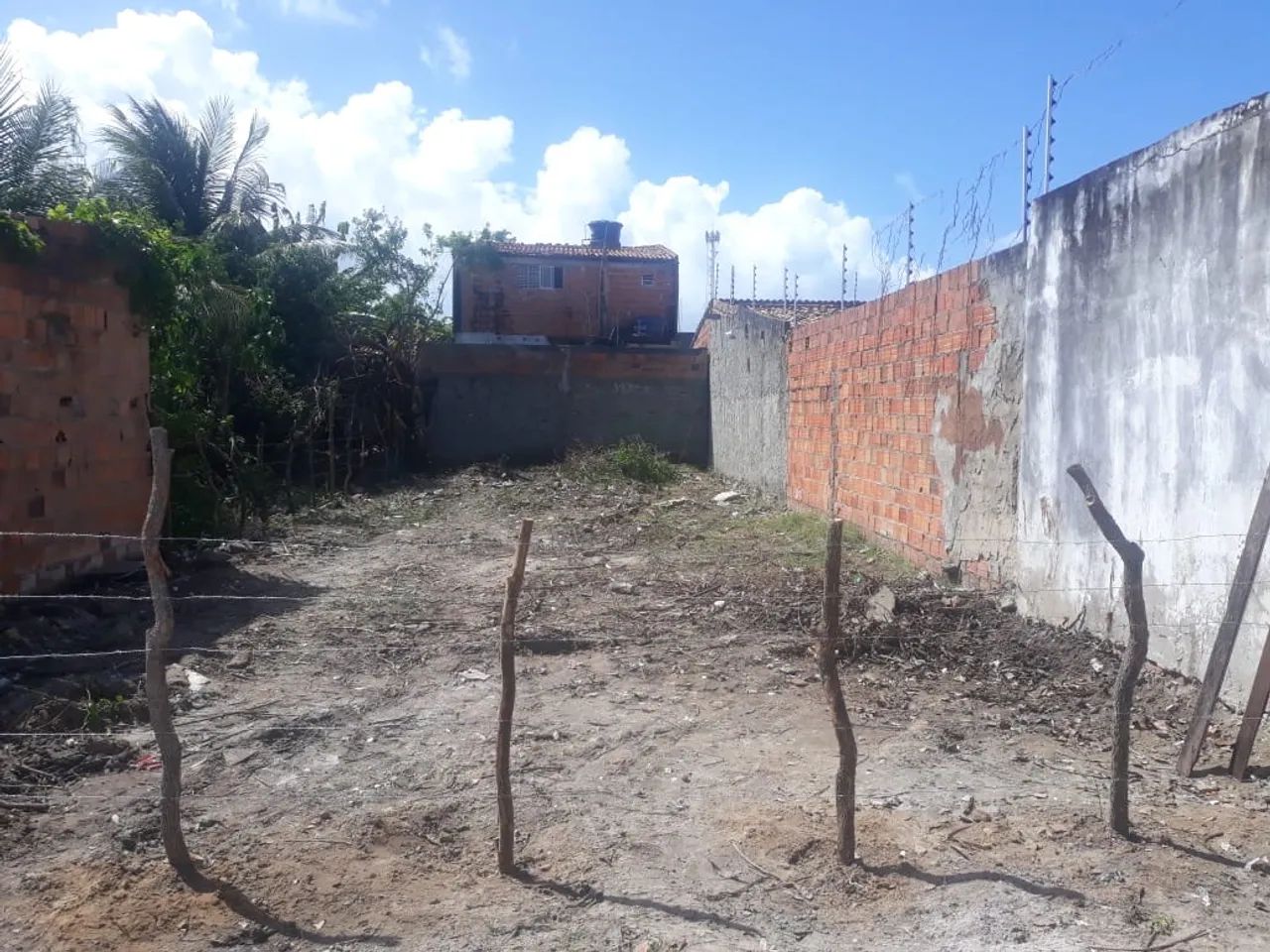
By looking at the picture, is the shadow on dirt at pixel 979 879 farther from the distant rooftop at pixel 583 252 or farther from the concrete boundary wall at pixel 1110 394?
the distant rooftop at pixel 583 252

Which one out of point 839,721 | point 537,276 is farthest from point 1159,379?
point 537,276

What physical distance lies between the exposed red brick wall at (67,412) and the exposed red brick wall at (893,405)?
658cm

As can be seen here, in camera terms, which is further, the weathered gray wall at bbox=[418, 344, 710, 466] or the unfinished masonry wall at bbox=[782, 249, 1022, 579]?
the weathered gray wall at bbox=[418, 344, 710, 466]

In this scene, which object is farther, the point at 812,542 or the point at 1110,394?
the point at 812,542

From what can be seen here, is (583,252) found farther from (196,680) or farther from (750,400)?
(196,680)

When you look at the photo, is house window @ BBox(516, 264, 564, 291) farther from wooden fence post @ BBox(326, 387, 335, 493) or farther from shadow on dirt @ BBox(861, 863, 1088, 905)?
shadow on dirt @ BBox(861, 863, 1088, 905)

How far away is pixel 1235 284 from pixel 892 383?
A: 456 cm

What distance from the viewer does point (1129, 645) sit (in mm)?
3688

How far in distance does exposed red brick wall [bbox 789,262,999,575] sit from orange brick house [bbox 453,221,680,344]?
1736cm

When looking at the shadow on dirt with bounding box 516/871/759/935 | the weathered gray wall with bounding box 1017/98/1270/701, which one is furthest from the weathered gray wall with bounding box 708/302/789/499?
the shadow on dirt with bounding box 516/871/759/935

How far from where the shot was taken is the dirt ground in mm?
3412

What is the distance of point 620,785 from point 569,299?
25876 mm

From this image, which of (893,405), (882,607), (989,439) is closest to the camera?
(882,607)

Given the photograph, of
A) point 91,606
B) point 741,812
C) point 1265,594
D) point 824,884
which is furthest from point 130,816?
point 1265,594
